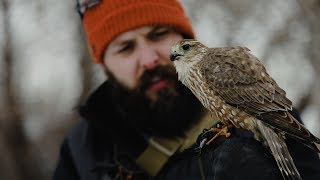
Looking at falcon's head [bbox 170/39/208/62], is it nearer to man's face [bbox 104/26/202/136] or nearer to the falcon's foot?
the falcon's foot

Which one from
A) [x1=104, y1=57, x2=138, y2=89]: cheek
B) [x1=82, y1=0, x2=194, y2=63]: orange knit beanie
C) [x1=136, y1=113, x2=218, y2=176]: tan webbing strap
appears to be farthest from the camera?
[x1=82, y1=0, x2=194, y2=63]: orange knit beanie

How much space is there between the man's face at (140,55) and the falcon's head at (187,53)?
30.6 inches

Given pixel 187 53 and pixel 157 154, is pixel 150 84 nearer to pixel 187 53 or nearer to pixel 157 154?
pixel 157 154

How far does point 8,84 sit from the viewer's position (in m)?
9.01

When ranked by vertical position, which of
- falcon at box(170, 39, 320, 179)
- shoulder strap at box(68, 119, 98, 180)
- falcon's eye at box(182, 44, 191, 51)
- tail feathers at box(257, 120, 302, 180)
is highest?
falcon's eye at box(182, 44, 191, 51)

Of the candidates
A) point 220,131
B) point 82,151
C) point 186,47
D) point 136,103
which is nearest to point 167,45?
point 136,103

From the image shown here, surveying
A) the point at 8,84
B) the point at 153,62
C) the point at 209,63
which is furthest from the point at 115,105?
the point at 8,84

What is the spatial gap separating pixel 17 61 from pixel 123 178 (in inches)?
257

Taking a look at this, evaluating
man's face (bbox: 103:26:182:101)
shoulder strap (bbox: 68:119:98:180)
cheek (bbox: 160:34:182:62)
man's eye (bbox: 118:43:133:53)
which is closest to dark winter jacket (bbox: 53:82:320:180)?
shoulder strap (bbox: 68:119:98:180)

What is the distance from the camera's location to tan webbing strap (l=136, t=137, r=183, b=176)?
2711 mm

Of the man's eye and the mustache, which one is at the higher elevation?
the mustache

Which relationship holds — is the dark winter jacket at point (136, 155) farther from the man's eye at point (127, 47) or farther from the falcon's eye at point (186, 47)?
the man's eye at point (127, 47)

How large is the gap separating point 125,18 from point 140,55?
472 millimetres

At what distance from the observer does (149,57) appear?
2.60 m
